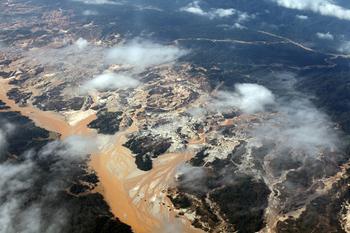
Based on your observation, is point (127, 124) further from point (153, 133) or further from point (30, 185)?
point (30, 185)

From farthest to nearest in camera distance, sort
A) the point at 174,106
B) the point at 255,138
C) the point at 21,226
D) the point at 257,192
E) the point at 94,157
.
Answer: the point at 174,106, the point at 255,138, the point at 94,157, the point at 257,192, the point at 21,226

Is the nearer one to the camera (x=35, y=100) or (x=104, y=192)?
(x=104, y=192)

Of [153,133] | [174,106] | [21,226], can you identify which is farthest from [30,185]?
[174,106]

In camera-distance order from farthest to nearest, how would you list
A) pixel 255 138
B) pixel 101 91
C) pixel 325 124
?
pixel 101 91 < pixel 325 124 < pixel 255 138

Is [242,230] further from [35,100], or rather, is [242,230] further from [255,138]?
[35,100]

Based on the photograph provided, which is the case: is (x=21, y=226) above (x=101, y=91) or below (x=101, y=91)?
above

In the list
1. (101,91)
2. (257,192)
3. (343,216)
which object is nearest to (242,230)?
(257,192)

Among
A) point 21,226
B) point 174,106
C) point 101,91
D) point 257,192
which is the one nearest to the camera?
point 21,226

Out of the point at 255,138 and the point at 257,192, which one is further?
the point at 255,138

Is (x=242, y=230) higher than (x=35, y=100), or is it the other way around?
(x=242, y=230)
